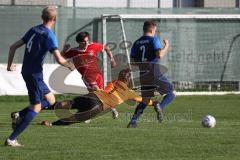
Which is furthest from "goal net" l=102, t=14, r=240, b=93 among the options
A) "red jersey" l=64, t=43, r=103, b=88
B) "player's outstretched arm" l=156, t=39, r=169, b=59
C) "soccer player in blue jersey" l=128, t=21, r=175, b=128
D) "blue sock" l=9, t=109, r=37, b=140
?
"blue sock" l=9, t=109, r=37, b=140

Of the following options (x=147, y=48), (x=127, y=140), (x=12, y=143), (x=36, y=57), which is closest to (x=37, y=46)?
(x=36, y=57)

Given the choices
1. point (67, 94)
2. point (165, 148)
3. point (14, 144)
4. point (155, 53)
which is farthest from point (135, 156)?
point (67, 94)

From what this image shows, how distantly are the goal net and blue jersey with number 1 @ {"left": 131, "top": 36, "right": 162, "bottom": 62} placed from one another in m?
13.7

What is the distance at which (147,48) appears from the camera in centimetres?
1599

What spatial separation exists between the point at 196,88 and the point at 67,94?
691 cm

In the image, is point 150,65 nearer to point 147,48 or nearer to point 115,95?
point 147,48

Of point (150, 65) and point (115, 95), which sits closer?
point (150, 65)

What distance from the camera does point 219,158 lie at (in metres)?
10.3

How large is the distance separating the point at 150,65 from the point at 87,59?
145 cm

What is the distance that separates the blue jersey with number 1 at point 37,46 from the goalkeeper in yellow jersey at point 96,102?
337 centimetres

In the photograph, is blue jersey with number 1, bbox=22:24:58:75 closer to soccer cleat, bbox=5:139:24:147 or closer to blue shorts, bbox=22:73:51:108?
blue shorts, bbox=22:73:51:108

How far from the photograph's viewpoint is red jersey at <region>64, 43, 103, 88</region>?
1703 centimetres

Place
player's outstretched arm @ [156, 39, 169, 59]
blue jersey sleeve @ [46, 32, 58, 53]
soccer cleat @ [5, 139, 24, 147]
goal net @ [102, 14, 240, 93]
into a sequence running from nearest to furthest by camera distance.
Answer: soccer cleat @ [5, 139, 24, 147] → blue jersey sleeve @ [46, 32, 58, 53] → player's outstretched arm @ [156, 39, 169, 59] → goal net @ [102, 14, 240, 93]

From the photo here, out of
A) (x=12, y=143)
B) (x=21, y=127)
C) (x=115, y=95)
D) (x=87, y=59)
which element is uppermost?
(x=87, y=59)
